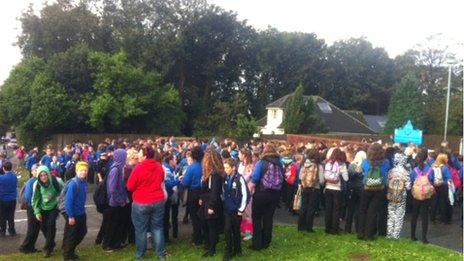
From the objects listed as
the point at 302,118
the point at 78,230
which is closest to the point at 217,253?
the point at 78,230

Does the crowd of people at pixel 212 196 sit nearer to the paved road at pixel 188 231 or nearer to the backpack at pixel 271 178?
the backpack at pixel 271 178

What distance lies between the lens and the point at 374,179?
9.99 m

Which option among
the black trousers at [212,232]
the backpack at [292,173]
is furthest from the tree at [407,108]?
the black trousers at [212,232]

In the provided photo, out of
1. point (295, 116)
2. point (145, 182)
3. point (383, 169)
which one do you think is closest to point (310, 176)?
point (383, 169)

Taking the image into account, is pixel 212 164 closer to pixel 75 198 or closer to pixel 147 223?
pixel 147 223

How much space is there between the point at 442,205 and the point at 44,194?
9.21 metres

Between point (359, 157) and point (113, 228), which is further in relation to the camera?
point (359, 157)

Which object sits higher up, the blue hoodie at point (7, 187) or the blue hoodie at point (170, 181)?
the blue hoodie at point (170, 181)

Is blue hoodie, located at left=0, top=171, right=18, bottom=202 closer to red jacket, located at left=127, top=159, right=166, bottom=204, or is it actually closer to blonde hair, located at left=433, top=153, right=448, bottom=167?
red jacket, located at left=127, top=159, right=166, bottom=204

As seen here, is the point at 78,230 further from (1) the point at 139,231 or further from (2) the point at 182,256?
(2) the point at 182,256

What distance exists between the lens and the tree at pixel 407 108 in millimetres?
57719

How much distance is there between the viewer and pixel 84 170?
29.7 feet

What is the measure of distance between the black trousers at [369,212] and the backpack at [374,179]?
0.37 feet

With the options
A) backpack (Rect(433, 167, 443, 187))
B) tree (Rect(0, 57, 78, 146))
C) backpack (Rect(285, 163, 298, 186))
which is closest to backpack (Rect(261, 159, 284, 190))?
backpack (Rect(285, 163, 298, 186))
